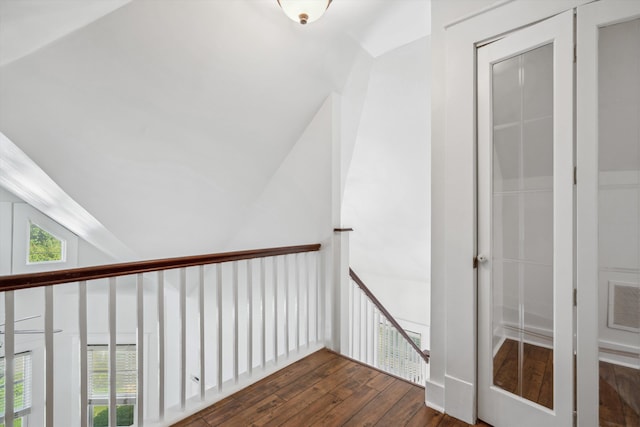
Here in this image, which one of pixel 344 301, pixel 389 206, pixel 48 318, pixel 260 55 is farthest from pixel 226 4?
pixel 389 206

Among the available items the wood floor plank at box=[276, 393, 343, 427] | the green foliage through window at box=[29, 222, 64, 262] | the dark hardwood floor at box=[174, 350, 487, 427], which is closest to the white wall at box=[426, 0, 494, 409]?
the dark hardwood floor at box=[174, 350, 487, 427]

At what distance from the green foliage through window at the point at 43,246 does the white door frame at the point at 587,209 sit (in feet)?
18.7

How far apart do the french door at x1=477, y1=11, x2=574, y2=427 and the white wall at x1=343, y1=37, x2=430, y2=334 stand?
1.05m

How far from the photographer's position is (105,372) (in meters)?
4.78

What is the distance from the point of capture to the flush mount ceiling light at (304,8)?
161 cm

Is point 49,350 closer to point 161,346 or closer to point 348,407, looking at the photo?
point 161,346

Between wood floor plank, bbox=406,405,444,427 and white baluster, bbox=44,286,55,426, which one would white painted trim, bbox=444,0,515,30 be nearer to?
wood floor plank, bbox=406,405,444,427

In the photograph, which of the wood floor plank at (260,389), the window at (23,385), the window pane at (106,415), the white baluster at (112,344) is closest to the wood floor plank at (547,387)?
the wood floor plank at (260,389)

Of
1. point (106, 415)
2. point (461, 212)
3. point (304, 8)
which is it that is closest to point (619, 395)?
point (461, 212)

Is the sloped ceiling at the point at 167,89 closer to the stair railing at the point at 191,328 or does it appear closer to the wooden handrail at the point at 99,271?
the stair railing at the point at 191,328

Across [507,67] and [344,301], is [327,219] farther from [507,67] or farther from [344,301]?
[507,67]

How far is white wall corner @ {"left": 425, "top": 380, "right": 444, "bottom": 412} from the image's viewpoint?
1769 mm

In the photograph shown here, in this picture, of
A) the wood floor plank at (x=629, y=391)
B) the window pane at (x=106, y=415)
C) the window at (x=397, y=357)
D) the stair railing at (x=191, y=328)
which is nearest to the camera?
the wood floor plank at (x=629, y=391)

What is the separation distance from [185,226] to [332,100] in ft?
6.37
